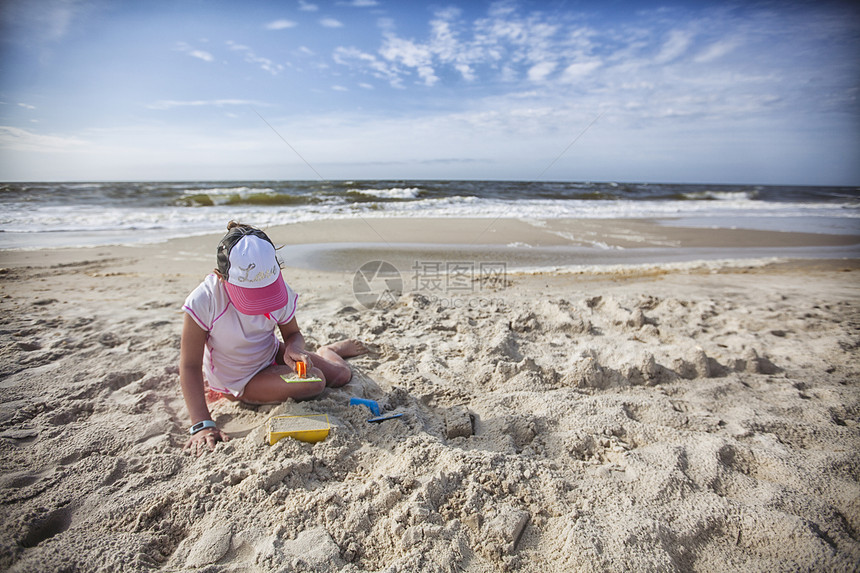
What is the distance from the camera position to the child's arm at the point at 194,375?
2.03 meters

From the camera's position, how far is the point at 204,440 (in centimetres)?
198

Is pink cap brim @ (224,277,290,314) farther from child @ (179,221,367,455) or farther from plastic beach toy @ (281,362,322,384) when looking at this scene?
plastic beach toy @ (281,362,322,384)

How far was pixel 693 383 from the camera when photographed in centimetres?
269

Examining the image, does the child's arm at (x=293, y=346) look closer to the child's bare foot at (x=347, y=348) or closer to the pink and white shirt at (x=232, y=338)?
the pink and white shirt at (x=232, y=338)

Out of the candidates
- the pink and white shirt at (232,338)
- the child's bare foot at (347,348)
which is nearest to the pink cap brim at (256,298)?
the pink and white shirt at (232,338)

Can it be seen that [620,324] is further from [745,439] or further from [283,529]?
[283,529]

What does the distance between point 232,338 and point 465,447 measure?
137 cm

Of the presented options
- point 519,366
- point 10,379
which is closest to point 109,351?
point 10,379

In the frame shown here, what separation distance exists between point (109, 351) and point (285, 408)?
1671 millimetres

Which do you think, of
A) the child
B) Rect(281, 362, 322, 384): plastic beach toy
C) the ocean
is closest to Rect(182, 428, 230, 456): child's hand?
the child

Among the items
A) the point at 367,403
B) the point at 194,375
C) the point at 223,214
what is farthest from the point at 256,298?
the point at 223,214

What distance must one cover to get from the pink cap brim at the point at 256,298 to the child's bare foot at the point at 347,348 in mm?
1001

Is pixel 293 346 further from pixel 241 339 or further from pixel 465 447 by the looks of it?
pixel 465 447

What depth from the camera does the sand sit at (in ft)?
4.88
